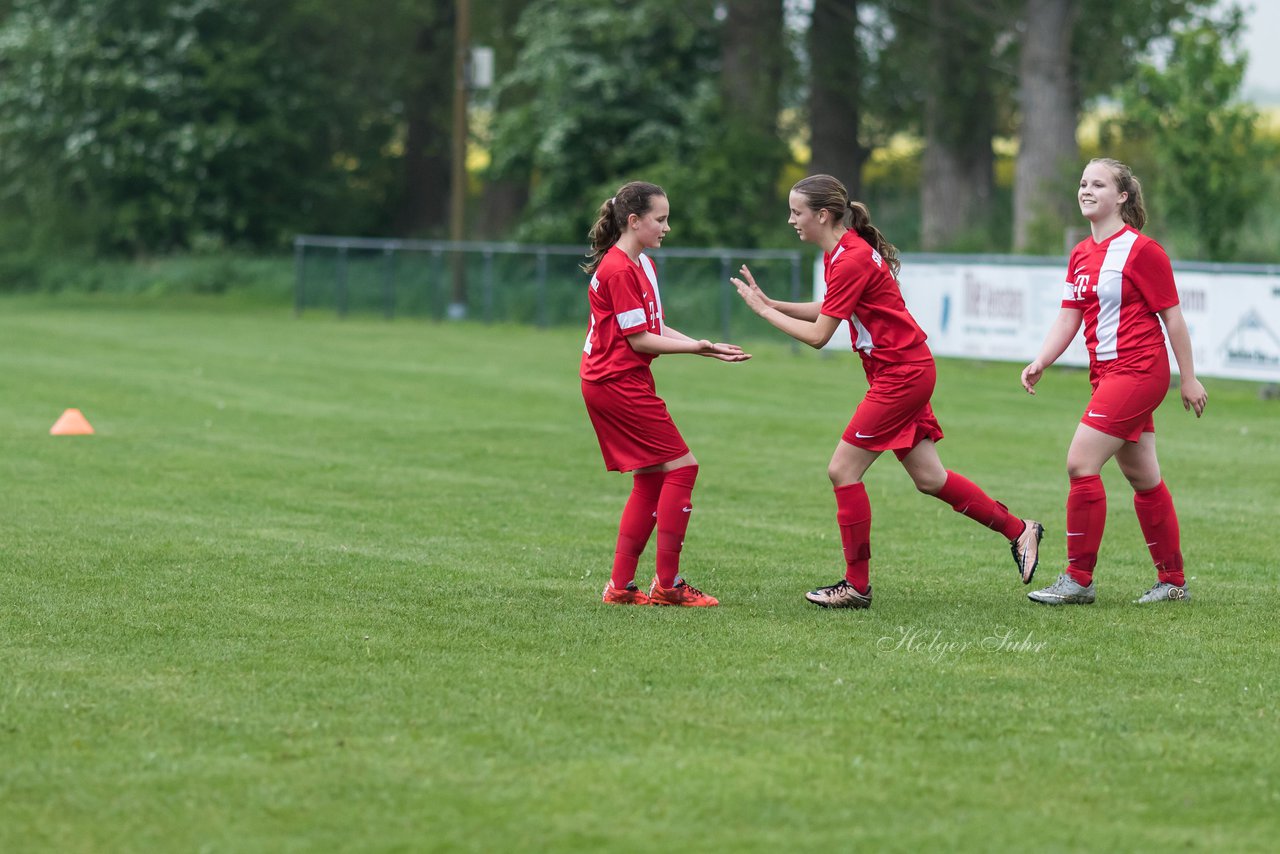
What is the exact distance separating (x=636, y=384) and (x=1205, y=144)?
55.1 ft

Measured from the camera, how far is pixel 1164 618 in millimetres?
7355

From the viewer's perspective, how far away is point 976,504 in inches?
306

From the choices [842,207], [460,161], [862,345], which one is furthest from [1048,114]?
[842,207]

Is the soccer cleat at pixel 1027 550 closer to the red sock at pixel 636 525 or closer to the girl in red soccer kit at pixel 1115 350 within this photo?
the girl in red soccer kit at pixel 1115 350

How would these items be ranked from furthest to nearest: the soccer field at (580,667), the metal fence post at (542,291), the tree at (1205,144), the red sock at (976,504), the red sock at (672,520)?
the metal fence post at (542,291), the tree at (1205,144), the red sock at (976,504), the red sock at (672,520), the soccer field at (580,667)

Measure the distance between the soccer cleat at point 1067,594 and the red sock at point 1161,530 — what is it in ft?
1.11

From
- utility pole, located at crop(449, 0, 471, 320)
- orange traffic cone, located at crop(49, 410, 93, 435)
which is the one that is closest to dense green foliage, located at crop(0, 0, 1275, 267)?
utility pole, located at crop(449, 0, 471, 320)

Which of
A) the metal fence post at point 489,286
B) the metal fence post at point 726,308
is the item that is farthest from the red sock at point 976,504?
the metal fence post at point 489,286

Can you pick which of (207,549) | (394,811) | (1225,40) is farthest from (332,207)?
(394,811)

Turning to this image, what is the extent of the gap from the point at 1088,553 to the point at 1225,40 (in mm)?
18944

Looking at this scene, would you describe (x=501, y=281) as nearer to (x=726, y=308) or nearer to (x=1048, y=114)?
(x=726, y=308)

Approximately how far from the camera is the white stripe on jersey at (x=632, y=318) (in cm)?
740

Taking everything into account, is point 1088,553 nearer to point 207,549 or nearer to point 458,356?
point 207,549

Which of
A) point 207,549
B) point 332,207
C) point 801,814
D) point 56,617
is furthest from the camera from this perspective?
point 332,207
